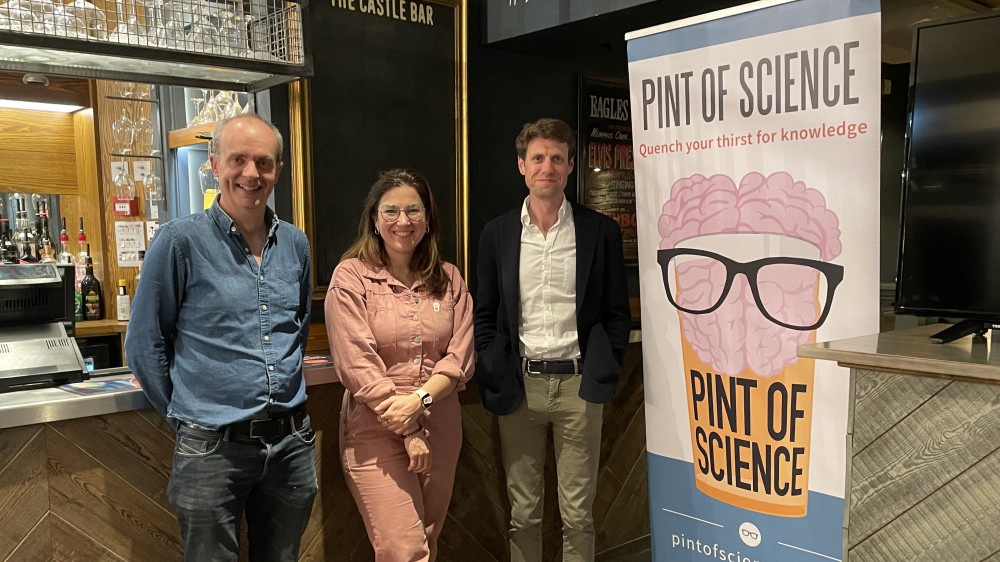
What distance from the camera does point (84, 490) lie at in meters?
2.30

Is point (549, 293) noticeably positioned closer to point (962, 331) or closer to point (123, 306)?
point (962, 331)

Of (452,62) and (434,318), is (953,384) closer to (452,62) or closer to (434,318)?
(434,318)

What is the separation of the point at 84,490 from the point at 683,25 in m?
2.34

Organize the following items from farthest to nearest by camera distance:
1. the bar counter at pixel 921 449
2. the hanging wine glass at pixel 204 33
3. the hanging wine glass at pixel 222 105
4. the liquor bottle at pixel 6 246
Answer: the liquor bottle at pixel 6 246 → the hanging wine glass at pixel 222 105 → the hanging wine glass at pixel 204 33 → the bar counter at pixel 921 449

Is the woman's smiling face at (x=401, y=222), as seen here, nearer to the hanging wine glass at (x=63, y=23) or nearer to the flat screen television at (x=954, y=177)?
the hanging wine glass at (x=63, y=23)

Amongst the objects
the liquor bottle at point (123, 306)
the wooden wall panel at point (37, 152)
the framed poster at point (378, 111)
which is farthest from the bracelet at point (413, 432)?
the wooden wall panel at point (37, 152)

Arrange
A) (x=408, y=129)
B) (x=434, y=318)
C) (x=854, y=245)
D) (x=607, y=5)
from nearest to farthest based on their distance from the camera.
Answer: (x=854, y=245), (x=434, y=318), (x=607, y=5), (x=408, y=129)

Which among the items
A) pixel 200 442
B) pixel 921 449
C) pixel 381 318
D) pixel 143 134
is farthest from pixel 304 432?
pixel 143 134

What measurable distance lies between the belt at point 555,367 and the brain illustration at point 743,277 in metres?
0.41

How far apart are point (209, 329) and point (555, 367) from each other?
1206mm

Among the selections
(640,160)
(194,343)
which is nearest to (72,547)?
(194,343)

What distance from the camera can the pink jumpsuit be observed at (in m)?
2.37

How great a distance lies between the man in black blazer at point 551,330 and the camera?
275 cm

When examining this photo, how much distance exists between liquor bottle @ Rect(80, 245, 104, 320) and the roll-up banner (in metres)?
3.81
